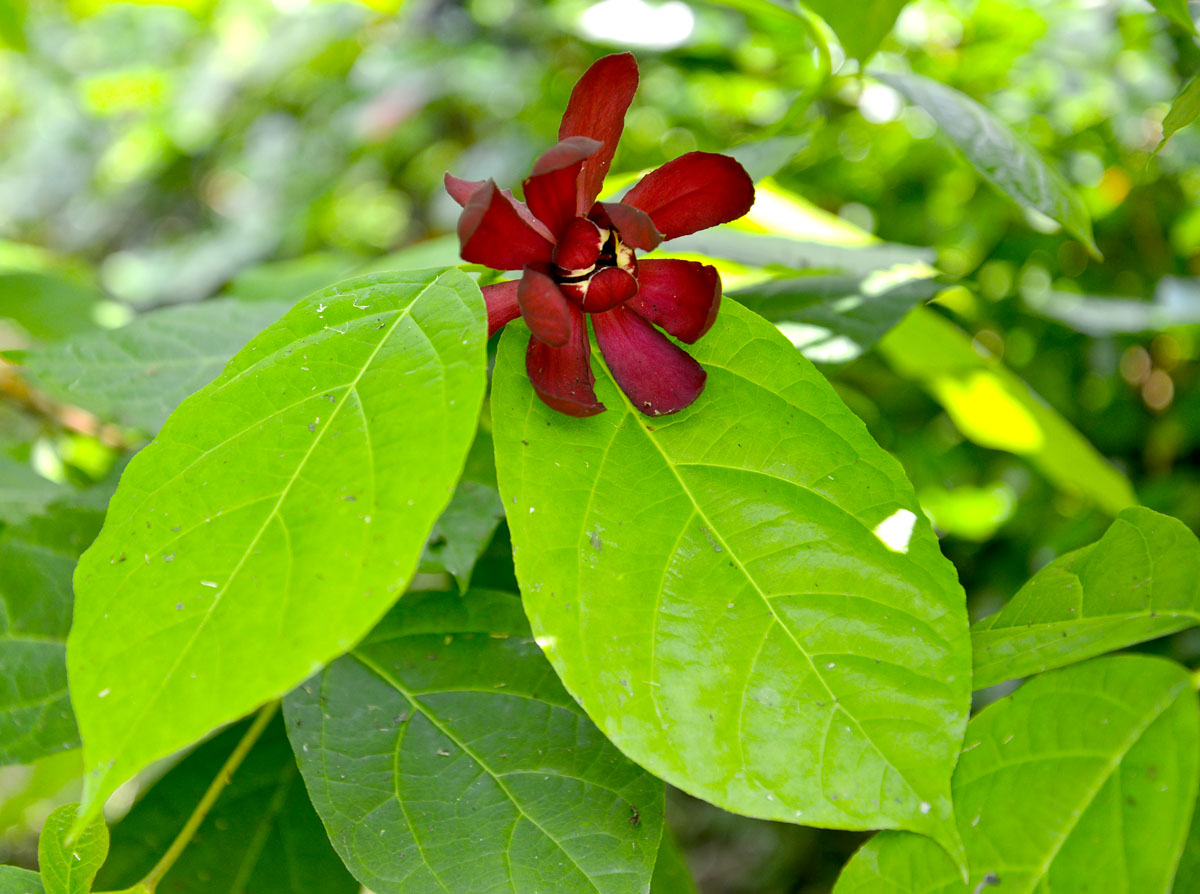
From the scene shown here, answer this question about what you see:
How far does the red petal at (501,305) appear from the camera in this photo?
494 millimetres

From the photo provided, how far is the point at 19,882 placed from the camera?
1.61ft

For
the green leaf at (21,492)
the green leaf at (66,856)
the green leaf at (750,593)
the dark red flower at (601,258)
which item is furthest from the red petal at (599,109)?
the green leaf at (21,492)

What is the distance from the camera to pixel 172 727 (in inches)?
13.6

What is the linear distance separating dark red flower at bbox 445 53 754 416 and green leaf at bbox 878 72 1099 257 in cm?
21

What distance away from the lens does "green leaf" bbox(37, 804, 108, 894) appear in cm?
46

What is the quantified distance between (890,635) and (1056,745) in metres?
0.09

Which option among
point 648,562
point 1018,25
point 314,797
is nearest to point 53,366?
point 314,797

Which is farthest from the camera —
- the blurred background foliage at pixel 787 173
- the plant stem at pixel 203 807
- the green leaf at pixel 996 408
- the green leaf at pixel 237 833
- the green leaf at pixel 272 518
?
the blurred background foliage at pixel 787 173

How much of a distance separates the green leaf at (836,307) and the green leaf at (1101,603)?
219 millimetres

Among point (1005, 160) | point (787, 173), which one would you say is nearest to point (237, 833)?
point (1005, 160)

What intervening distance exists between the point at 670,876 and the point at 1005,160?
57 cm

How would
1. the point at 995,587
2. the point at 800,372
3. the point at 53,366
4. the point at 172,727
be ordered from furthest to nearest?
the point at 995,587 < the point at 53,366 < the point at 800,372 < the point at 172,727

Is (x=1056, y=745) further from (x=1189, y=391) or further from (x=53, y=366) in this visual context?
(x=1189, y=391)

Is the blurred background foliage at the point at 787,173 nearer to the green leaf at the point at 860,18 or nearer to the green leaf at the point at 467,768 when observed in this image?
the green leaf at the point at 860,18
